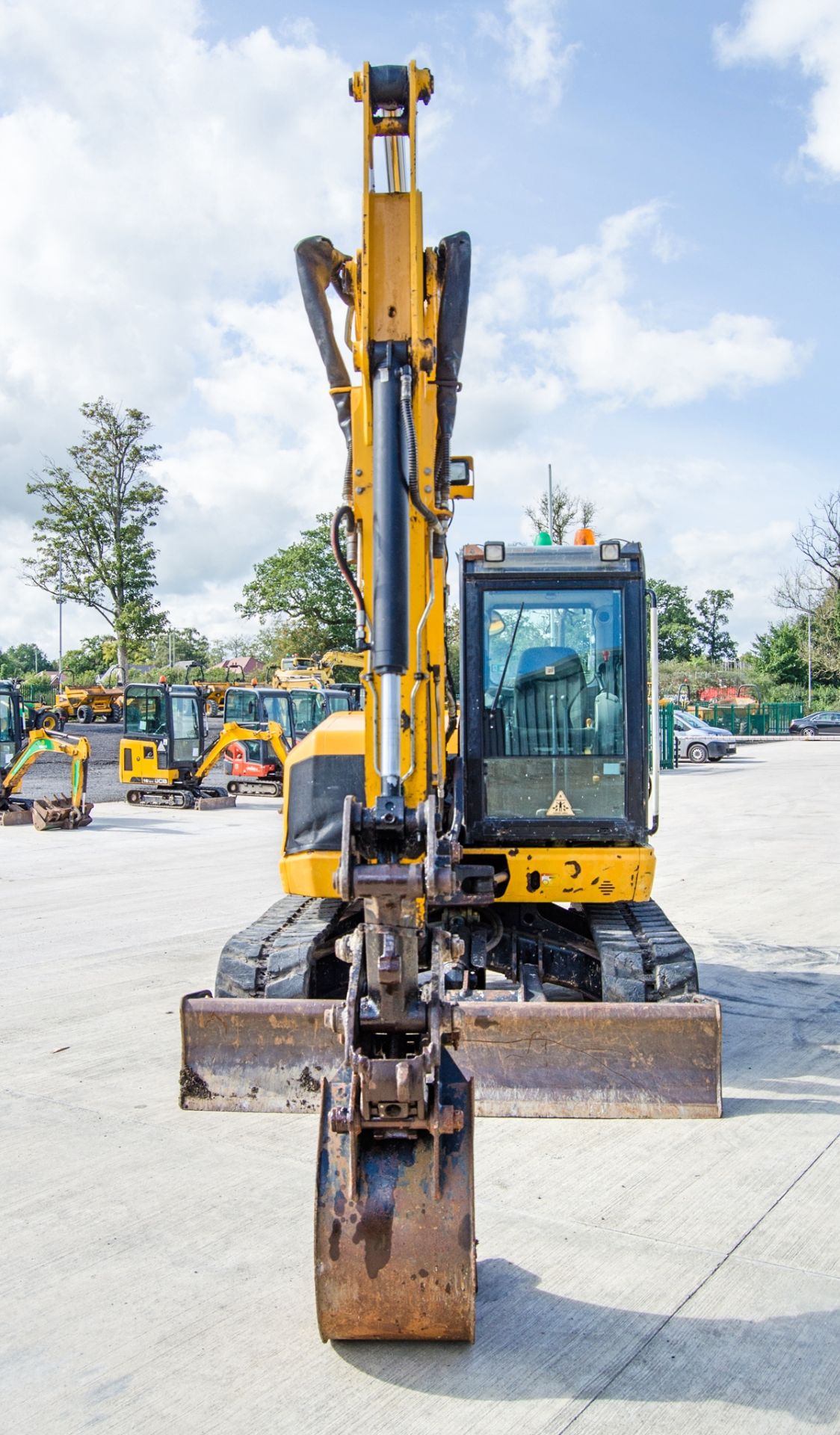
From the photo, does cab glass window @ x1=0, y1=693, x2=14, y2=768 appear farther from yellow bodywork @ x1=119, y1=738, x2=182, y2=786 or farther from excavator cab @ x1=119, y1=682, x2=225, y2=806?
yellow bodywork @ x1=119, y1=738, x2=182, y2=786

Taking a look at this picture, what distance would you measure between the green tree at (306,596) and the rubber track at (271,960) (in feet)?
157

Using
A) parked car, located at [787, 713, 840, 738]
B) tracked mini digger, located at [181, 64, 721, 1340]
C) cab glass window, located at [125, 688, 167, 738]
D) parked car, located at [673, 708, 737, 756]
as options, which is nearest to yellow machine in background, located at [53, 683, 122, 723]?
parked car, located at [673, 708, 737, 756]

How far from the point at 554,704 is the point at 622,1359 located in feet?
12.0

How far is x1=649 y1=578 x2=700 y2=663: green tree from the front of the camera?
98.1 meters

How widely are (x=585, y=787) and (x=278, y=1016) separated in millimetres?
2062

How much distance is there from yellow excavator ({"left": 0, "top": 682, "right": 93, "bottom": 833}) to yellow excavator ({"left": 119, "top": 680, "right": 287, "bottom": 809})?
3.15m

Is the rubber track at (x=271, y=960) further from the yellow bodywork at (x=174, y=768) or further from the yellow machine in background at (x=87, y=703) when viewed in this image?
the yellow machine in background at (x=87, y=703)

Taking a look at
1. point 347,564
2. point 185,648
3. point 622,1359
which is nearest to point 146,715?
point 347,564

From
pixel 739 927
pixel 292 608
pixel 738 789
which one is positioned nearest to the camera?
pixel 739 927

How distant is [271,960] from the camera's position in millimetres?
6191

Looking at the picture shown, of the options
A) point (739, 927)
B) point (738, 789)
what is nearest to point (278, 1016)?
point (739, 927)

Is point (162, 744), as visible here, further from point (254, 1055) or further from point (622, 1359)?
point (622, 1359)

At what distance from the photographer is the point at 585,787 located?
21.2ft

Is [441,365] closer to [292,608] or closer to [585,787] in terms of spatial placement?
[585,787]
